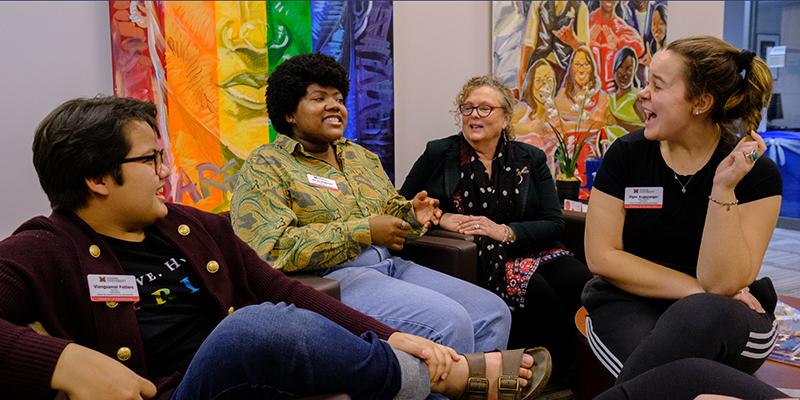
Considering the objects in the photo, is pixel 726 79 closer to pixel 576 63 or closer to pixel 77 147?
pixel 77 147

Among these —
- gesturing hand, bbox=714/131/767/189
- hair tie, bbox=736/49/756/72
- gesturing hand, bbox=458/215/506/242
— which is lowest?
gesturing hand, bbox=458/215/506/242

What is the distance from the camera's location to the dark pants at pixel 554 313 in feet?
7.94

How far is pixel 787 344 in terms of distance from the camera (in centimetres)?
179

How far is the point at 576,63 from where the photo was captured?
3715 millimetres

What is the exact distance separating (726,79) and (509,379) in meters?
1.11

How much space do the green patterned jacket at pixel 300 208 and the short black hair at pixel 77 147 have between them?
2.12ft

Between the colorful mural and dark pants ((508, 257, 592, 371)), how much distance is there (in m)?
1.49

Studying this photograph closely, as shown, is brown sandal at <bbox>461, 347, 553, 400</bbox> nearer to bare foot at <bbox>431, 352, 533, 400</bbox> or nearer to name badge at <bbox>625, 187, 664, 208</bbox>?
bare foot at <bbox>431, 352, 533, 400</bbox>

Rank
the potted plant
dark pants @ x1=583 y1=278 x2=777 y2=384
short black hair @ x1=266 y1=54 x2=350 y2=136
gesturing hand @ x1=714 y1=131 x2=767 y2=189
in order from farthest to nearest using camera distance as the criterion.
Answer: the potted plant, short black hair @ x1=266 y1=54 x2=350 y2=136, gesturing hand @ x1=714 y1=131 x2=767 y2=189, dark pants @ x1=583 y1=278 x2=777 y2=384

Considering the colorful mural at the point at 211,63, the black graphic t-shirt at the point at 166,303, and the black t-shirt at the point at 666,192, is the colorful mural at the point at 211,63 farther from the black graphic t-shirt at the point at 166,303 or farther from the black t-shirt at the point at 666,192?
the black t-shirt at the point at 666,192

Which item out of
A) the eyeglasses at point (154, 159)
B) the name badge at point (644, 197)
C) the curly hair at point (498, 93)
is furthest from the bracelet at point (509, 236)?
the eyeglasses at point (154, 159)

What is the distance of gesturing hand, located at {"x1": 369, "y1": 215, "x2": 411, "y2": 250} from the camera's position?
200cm

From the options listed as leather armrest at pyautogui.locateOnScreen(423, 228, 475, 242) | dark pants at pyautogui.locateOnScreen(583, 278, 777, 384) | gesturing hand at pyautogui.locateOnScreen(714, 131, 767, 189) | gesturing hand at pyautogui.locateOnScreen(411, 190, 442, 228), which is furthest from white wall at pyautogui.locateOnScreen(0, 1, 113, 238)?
gesturing hand at pyautogui.locateOnScreen(714, 131, 767, 189)

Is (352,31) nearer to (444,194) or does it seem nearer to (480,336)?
(444,194)
